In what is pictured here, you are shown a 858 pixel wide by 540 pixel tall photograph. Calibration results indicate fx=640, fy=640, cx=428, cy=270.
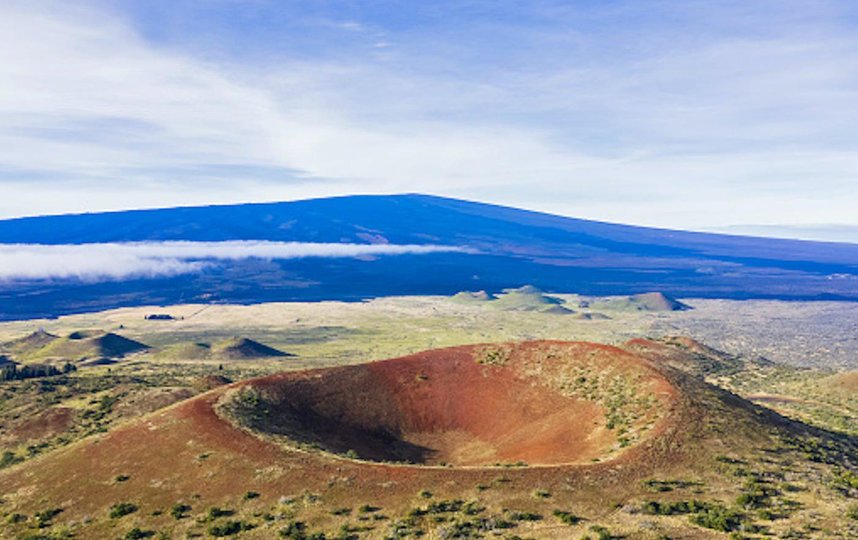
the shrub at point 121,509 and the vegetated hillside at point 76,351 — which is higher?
the shrub at point 121,509

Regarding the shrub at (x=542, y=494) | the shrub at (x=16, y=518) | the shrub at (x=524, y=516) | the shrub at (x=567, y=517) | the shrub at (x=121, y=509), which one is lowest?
the shrub at (x=16, y=518)

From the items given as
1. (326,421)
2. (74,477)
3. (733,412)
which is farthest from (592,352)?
(74,477)

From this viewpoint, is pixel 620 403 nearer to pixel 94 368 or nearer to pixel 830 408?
pixel 830 408

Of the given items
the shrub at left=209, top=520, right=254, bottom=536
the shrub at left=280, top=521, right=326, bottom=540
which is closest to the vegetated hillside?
the shrub at left=209, top=520, right=254, bottom=536

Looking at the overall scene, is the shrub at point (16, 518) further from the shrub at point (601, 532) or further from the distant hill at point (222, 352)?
the distant hill at point (222, 352)

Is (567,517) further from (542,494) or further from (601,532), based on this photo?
(542,494)

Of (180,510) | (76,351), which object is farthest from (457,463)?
(76,351)

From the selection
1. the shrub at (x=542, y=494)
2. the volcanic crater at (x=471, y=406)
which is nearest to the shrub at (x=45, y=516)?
the volcanic crater at (x=471, y=406)
